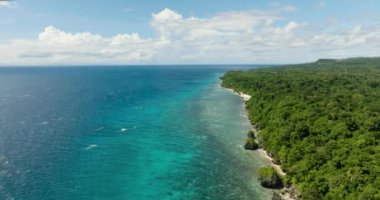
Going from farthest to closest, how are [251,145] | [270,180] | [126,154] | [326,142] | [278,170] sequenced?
[251,145] < [126,154] < [326,142] < [278,170] < [270,180]

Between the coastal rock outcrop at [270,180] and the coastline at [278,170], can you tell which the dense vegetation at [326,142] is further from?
the coastal rock outcrop at [270,180]

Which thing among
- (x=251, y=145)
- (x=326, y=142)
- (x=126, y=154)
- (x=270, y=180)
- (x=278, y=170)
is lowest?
(x=278, y=170)

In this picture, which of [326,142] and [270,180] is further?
[326,142]

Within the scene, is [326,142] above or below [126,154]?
above

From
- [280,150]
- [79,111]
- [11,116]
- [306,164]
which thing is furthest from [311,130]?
[11,116]

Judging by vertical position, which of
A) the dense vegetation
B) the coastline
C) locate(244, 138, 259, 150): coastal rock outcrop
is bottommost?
the coastline

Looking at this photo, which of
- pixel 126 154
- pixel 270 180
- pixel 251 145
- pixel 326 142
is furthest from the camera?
pixel 251 145

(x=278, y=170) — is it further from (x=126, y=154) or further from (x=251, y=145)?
(x=126, y=154)

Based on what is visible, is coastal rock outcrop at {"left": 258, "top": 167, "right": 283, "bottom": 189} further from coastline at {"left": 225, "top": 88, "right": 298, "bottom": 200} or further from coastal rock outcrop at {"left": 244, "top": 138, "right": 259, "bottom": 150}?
coastal rock outcrop at {"left": 244, "top": 138, "right": 259, "bottom": 150}

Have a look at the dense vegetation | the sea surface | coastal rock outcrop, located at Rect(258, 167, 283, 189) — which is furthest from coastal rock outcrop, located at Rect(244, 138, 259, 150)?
coastal rock outcrop, located at Rect(258, 167, 283, 189)

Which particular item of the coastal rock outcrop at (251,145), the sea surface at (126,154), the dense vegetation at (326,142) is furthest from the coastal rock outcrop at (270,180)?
the coastal rock outcrop at (251,145)

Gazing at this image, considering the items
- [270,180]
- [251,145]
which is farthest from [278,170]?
[251,145]

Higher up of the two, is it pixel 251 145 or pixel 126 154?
pixel 251 145
